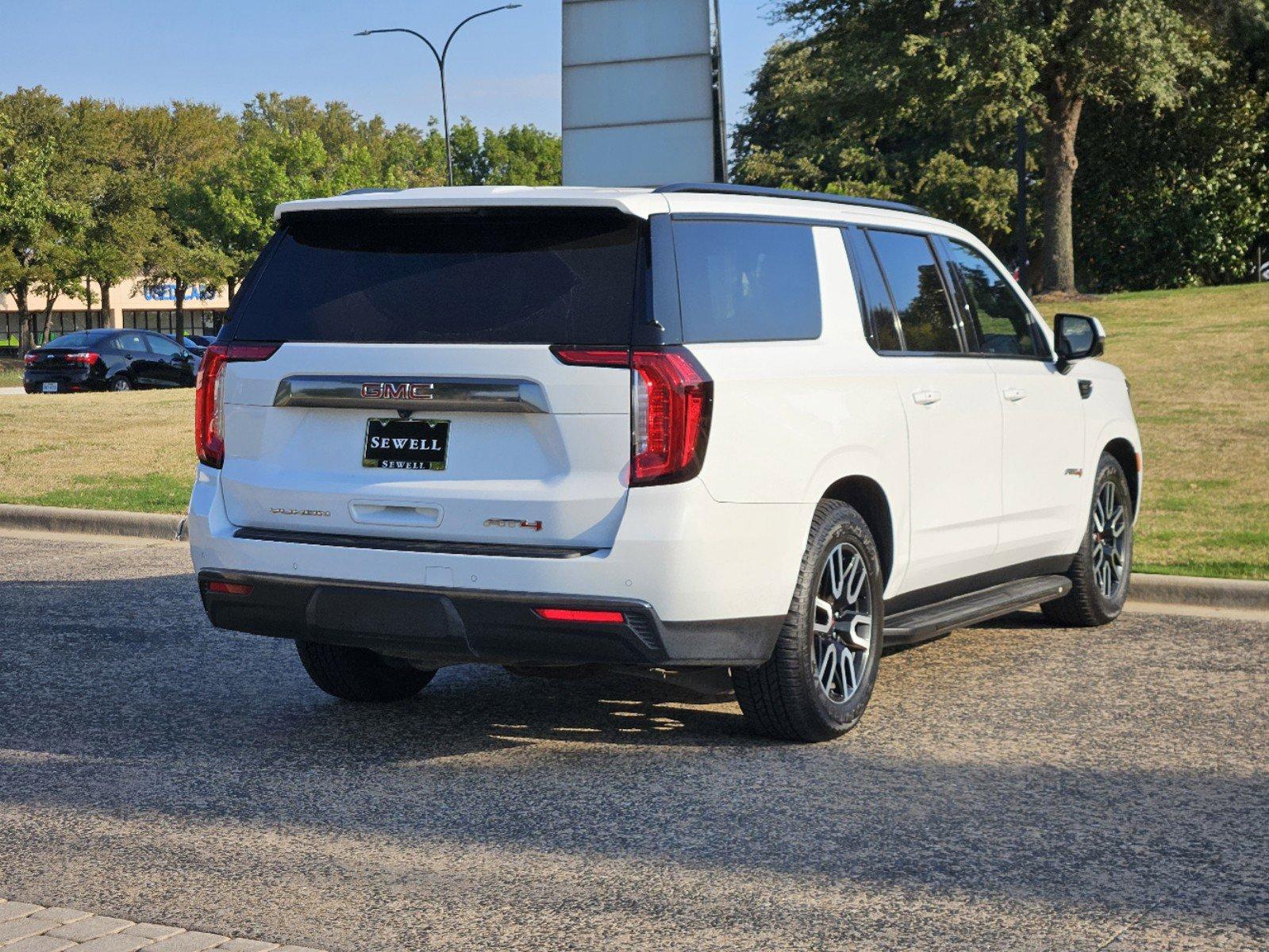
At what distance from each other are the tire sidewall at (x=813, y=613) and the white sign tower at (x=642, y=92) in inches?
339

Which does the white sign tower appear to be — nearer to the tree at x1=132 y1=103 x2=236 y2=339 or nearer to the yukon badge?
the yukon badge

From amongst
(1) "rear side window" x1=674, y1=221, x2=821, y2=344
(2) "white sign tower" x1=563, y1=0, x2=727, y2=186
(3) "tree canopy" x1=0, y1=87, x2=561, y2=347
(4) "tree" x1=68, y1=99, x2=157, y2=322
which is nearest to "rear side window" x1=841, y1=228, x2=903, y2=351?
(1) "rear side window" x1=674, y1=221, x2=821, y2=344

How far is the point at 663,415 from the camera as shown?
509 centimetres

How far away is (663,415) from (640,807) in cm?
121

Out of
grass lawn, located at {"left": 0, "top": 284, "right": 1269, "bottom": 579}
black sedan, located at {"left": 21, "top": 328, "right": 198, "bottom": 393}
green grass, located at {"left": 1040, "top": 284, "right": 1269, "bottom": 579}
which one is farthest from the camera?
black sedan, located at {"left": 21, "top": 328, "right": 198, "bottom": 393}

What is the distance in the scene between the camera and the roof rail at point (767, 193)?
18.3 feet

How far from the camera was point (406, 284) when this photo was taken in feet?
17.9

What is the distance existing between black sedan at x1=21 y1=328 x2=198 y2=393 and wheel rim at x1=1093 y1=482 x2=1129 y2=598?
2686 cm

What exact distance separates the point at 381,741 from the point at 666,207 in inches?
86.0

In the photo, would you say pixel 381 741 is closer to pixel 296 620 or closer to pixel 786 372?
pixel 296 620

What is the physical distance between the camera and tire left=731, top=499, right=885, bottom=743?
18.2 feet

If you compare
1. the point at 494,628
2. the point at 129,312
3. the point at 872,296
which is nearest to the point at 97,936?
the point at 494,628

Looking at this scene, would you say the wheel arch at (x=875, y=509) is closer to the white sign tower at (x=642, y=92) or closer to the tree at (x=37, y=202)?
the white sign tower at (x=642, y=92)

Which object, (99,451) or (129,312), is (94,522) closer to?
(99,451)
